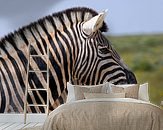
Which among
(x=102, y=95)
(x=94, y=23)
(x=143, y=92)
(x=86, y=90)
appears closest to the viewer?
(x=102, y=95)

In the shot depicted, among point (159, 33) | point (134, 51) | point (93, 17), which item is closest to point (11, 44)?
point (93, 17)

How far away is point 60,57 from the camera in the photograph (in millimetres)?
6586

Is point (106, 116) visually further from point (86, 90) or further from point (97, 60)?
point (97, 60)

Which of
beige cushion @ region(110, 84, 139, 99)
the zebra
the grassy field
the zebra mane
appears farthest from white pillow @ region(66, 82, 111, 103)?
the zebra mane

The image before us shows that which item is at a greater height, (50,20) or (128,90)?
(50,20)

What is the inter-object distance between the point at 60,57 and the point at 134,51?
117 centimetres

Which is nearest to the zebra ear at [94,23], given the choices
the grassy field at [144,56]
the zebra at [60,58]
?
the zebra at [60,58]

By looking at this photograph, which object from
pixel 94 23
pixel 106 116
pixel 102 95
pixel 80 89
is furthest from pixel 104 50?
pixel 106 116

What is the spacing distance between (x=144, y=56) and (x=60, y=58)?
133cm

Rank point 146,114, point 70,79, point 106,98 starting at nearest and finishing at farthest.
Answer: point 146,114 < point 106,98 < point 70,79

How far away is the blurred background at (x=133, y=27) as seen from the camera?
6.61 m

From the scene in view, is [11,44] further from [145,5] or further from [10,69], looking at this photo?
[145,5]

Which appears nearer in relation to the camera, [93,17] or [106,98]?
[106,98]

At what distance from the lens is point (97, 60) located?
6.55 m
